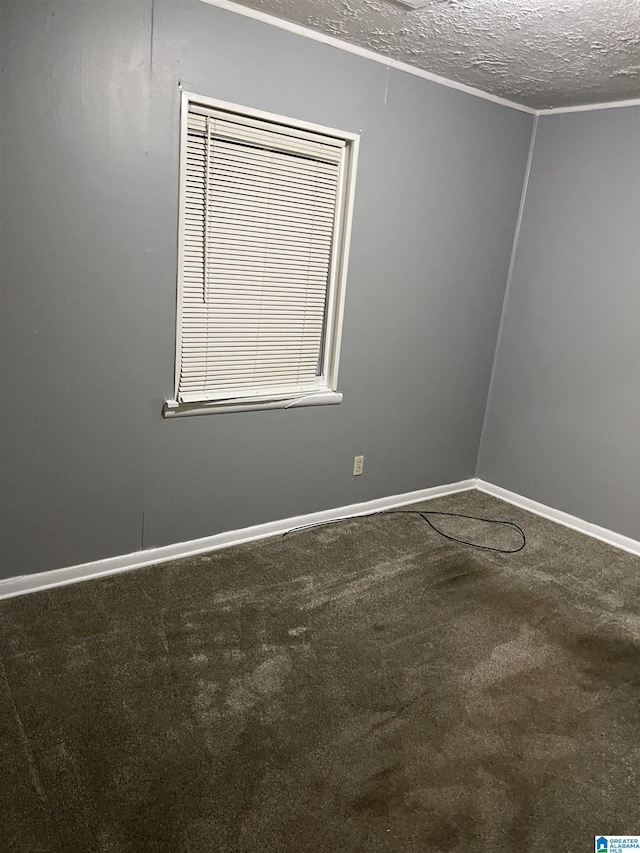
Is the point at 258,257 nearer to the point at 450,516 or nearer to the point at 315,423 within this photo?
the point at 315,423

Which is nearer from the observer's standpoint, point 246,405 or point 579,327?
point 246,405

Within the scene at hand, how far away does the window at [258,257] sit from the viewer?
262 centimetres

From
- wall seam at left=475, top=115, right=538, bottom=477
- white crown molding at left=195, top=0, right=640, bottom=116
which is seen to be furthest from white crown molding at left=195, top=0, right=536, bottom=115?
wall seam at left=475, top=115, right=538, bottom=477

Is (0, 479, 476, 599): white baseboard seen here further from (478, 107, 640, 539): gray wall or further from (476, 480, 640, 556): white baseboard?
(478, 107, 640, 539): gray wall

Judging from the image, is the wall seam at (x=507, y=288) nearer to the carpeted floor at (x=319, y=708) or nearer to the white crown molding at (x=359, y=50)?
the white crown molding at (x=359, y=50)

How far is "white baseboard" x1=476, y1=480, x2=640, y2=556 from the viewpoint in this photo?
3.50m

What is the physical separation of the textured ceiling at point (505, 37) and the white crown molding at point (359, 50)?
0.11ft

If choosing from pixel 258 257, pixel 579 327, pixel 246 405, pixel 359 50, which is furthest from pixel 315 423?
pixel 359 50

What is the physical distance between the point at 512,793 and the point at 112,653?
1395 mm

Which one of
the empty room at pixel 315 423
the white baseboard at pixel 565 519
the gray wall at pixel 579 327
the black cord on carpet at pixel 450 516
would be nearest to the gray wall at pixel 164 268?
the empty room at pixel 315 423

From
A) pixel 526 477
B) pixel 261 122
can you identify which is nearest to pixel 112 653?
pixel 261 122

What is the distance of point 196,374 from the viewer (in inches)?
110

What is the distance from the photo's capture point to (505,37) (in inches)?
97.6

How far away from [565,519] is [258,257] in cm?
237
